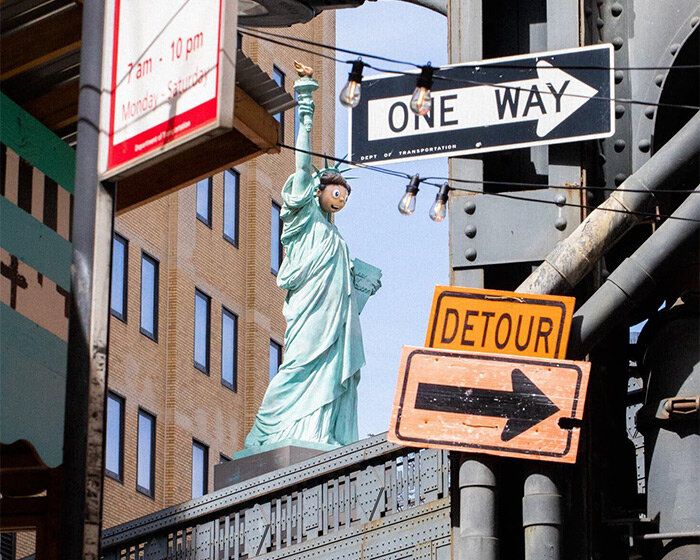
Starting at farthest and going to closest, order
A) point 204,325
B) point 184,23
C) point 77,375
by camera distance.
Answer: point 204,325, point 184,23, point 77,375

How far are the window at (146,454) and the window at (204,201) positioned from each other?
5344 millimetres

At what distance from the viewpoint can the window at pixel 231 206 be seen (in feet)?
140

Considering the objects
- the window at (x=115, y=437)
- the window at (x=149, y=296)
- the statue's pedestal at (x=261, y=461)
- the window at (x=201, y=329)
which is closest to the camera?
the statue's pedestal at (x=261, y=461)

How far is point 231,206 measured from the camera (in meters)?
42.8

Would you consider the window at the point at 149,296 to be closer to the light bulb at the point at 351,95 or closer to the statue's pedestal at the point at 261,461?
the statue's pedestal at the point at 261,461

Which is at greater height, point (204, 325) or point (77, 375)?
point (204, 325)

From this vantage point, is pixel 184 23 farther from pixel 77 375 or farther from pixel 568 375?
pixel 568 375

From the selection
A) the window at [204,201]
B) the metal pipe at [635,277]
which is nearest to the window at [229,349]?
the window at [204,201]

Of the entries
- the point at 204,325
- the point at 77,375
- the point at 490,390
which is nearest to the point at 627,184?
the point at 490,390

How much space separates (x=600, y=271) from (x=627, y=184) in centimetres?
66

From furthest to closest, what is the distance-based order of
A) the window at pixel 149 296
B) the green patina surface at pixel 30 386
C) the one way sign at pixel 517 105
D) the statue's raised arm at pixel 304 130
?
the window at pixel 149 296
the statue's raised arm at pixel 304 130
the one way sign at pixel 517 105
the green patina surface at pixel 30 386

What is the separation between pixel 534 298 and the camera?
1026 cm

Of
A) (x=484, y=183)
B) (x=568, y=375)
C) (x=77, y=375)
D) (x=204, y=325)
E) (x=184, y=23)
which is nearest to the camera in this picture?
(x=77, y=375)

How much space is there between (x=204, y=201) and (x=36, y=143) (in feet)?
96.7
